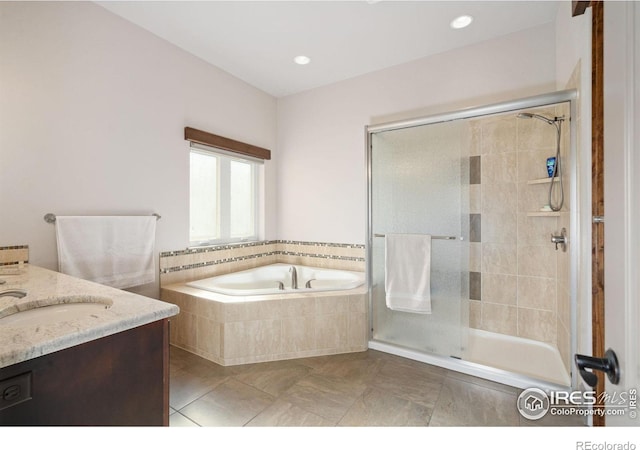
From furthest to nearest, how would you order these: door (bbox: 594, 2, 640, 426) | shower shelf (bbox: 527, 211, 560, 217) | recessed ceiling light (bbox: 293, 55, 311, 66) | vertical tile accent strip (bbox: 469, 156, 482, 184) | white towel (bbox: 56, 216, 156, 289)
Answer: recessed ceiling light (bbox: 293, 55, 311, 66), vertical tile accent strip (bbox: 469, 156, 482, 184), shower shelf (bbox: 527, 211, 560, 217), white towel (bbox: 56, 216, 156, 289), door (bbox: 594, 2, 640, 426)

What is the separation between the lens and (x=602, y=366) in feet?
1.97

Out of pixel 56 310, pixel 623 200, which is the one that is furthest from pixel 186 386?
pixel 623 200

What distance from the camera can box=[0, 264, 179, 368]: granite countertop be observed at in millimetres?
718

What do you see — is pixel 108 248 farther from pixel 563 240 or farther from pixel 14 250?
pixel 563 240

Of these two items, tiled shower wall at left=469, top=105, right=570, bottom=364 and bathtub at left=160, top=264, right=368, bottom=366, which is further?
tiled shower wall at left=469, top=105, right=570, bottom=364

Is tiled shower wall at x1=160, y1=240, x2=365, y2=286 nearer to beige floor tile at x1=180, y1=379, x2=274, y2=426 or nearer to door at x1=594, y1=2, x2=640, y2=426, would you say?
beige floor tile at x1=180, y1=379, x2=274, y2=426

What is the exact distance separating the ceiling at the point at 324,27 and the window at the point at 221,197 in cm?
94

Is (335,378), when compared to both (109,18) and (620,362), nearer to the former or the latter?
(620,362)

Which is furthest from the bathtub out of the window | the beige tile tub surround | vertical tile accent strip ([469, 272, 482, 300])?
vertical tile accent strip ([469, 272, 482, 300])

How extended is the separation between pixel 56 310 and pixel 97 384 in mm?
493

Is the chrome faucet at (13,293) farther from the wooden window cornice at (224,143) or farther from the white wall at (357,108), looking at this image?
the white wall at (357,108)

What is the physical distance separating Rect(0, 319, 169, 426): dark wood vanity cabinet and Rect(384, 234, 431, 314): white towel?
1761 mm

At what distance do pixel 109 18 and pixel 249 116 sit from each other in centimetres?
139

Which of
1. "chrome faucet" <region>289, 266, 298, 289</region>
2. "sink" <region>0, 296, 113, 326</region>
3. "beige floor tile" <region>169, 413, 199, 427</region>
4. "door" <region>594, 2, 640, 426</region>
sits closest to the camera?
"door" <region>594, 2, 640, 426</region>
